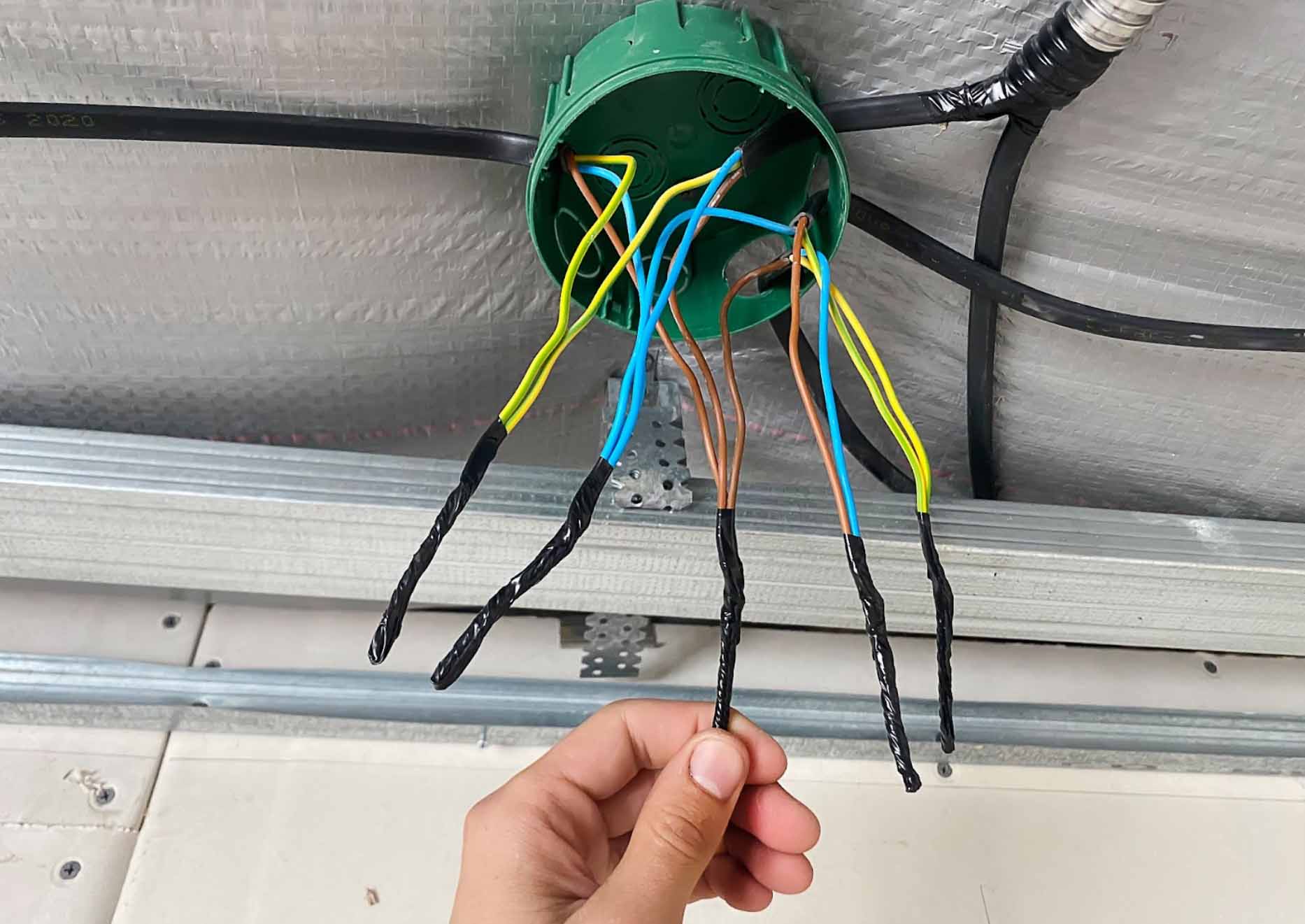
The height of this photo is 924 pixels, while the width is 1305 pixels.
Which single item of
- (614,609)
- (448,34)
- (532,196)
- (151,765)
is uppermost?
(448,34)

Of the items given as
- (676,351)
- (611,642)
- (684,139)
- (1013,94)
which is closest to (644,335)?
(676,351)

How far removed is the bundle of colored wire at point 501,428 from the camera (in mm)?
539

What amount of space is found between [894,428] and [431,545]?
32 cm

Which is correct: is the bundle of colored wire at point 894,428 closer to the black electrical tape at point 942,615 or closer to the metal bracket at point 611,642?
the black electrical tape at point 942,615

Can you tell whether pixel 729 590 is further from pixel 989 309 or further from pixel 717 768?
pixel 989 309

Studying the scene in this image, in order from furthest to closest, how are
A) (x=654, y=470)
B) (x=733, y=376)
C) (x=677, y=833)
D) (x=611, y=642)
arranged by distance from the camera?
(x=611, y=642), (x=654, y=470), (x=733, y=376), (x=677, y=833)

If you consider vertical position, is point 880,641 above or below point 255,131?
below

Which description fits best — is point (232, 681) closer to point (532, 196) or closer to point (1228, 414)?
point (532, 196)

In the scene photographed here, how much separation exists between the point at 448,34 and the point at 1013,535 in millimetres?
606

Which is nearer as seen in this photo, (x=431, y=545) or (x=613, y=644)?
(x=431, y=545)

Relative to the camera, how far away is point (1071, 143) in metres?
0.63

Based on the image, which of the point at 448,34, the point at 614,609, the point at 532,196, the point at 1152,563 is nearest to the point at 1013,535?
the point at 1152,563

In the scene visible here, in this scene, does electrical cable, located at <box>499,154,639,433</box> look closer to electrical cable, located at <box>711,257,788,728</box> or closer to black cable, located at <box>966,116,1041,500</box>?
electrical cable, located at <box>711,257,788,728</box>

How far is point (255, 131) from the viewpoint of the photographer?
0.60m
